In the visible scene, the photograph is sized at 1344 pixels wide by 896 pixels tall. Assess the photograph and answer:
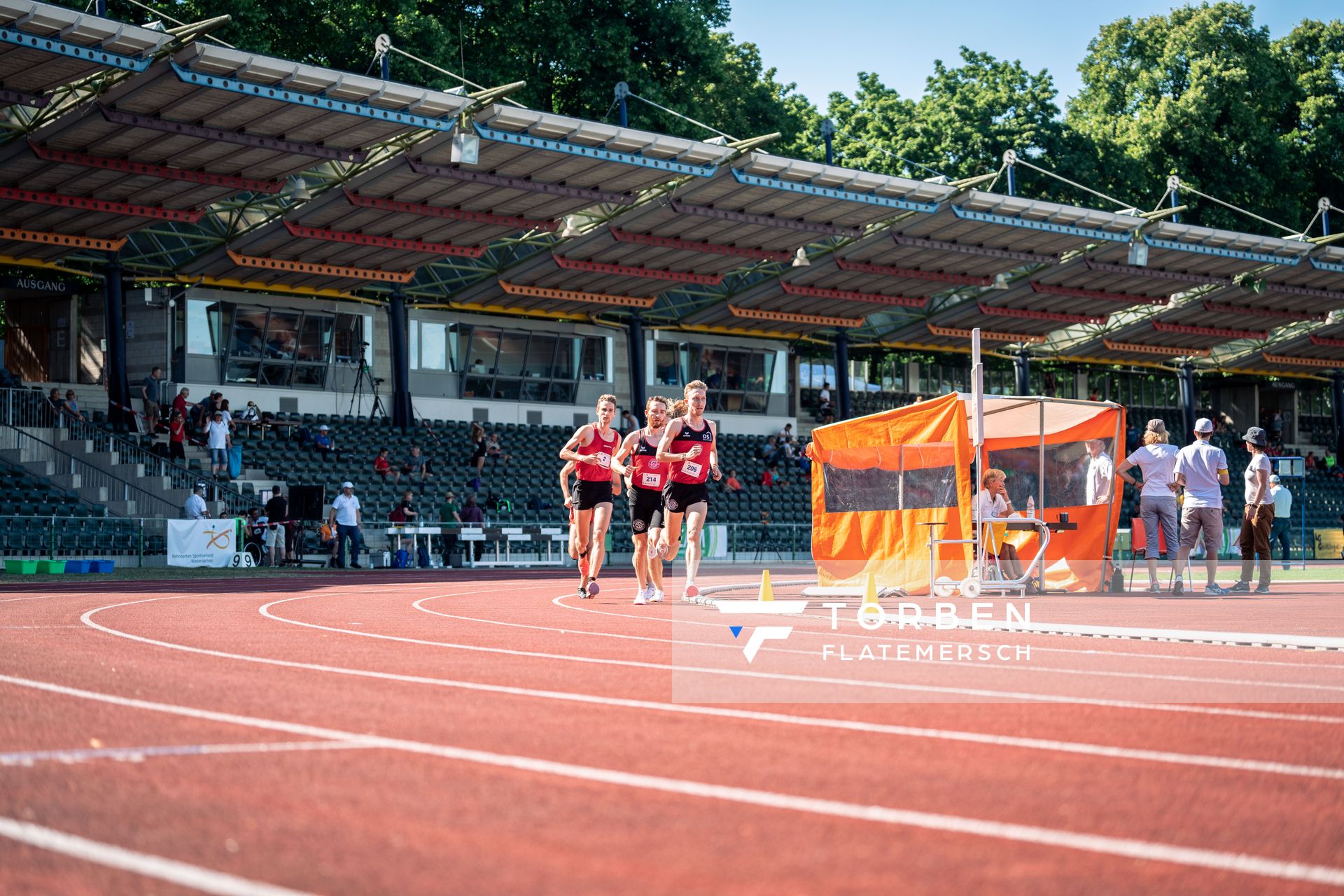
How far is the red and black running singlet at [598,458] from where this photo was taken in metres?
15.9

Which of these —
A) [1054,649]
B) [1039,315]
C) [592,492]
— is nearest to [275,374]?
[1039,315]

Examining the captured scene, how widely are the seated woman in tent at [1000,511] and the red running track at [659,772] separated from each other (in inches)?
305

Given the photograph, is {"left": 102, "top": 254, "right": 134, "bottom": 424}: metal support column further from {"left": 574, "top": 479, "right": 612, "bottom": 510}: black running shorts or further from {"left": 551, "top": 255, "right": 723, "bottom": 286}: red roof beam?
{"left": 574, "top": 479, "right": 612, "bottom": 510}: black running shorts

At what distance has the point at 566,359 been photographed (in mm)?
49531

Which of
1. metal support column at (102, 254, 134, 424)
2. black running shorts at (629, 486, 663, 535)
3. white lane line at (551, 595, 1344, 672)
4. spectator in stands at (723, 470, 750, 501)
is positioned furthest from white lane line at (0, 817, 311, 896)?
spectator in stands at (723, 470, 750, 501)

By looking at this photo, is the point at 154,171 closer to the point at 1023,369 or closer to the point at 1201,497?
the point at 1201,497

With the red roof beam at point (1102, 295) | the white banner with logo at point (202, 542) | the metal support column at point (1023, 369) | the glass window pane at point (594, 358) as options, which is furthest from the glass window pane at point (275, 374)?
the metal support column at point (1023, 369)

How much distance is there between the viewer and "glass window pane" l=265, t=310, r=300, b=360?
141 ft

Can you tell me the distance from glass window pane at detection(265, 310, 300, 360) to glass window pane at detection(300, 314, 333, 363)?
24 cm

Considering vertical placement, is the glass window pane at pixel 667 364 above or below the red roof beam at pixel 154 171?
below

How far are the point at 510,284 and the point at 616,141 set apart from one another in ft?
36.5

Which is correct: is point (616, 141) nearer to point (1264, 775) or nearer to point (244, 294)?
point (244, 294)

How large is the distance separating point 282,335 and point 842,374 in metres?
18.6

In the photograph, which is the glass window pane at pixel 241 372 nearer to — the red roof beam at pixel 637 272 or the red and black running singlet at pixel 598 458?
the red roof beam at pixel 637 272
